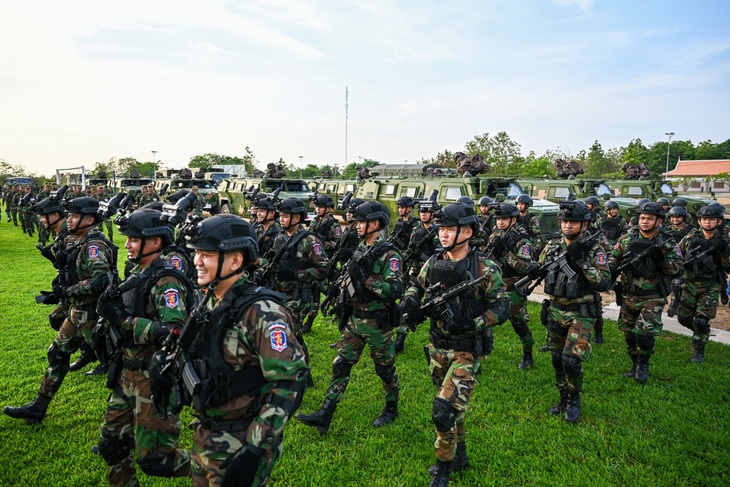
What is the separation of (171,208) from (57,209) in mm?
3529

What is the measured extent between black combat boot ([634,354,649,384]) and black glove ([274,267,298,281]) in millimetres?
4470

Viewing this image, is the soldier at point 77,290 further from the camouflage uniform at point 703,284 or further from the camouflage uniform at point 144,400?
the camouflage uniform at point 703,284

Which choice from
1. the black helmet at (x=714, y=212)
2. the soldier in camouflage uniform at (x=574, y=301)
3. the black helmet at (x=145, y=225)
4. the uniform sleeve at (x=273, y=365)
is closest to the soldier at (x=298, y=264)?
the black helmet at (x=145, y=225)

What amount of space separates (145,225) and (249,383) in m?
1.71

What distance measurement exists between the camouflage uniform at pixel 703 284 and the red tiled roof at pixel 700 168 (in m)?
60.0

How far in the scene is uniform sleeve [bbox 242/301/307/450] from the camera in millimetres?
2174

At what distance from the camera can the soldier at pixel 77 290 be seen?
4.43 metres

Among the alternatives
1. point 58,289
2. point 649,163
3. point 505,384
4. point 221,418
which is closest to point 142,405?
point 221,418

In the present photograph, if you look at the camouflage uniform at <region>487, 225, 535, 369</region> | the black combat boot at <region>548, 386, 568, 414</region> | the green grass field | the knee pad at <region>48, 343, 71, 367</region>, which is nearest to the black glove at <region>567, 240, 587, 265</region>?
the camouflage uniform at <region>487, 225, 535, 369</region>

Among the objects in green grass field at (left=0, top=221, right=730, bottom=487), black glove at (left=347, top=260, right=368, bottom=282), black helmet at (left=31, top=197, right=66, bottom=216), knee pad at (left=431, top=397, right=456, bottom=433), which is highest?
black helmet at (left=31, top=197, right=66, bottom=216)

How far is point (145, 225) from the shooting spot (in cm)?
351

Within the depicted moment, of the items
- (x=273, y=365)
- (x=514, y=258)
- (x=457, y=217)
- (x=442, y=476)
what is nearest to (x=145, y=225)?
(x=273, y=365)

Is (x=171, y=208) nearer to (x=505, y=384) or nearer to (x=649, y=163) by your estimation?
(x=505, y=384)

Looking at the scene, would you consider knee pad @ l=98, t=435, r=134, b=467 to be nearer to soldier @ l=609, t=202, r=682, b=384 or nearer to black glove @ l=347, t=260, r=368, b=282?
black glove @ l=347, t=260, r=368, b=282
